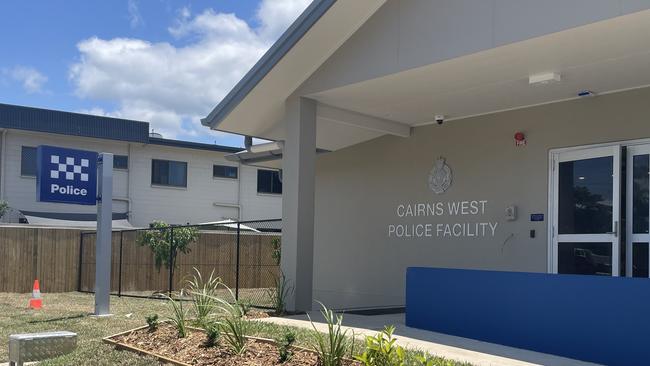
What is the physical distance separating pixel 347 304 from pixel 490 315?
21.4 ft

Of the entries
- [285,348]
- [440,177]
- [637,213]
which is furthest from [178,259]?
[285,348]

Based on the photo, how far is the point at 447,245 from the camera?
42.0 ft

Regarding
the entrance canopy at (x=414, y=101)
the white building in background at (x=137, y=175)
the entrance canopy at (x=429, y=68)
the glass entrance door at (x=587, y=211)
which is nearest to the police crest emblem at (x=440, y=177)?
the entrance canopy at (x=414, y=101)

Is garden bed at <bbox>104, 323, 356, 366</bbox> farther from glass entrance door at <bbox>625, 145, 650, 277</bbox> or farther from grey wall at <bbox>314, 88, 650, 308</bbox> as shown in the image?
grey wall at <bbox>314, 88, 650, 308</bbox>

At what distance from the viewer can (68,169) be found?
11.8 m

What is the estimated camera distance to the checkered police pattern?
11680mm

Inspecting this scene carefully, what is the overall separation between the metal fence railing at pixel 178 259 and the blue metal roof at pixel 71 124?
9.58 meters

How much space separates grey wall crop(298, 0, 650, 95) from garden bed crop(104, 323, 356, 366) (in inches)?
186

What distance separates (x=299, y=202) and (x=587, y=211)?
4728 millimetres

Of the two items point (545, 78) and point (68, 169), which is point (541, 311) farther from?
point (68, 169)

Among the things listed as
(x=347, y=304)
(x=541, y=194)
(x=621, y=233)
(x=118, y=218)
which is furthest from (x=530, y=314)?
(x=118, y=218)

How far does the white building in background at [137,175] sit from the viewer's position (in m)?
27.5

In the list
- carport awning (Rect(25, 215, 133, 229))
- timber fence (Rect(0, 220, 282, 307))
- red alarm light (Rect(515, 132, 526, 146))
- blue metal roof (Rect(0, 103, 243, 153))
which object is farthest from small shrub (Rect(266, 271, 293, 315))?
blue metal roof (Rect(0, 103, 243, 153))

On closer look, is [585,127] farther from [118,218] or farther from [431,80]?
[118,218]
